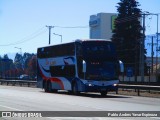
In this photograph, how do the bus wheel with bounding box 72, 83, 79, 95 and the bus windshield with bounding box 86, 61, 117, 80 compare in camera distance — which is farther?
the bus wheel with bounding box 72, 83, 79, 95

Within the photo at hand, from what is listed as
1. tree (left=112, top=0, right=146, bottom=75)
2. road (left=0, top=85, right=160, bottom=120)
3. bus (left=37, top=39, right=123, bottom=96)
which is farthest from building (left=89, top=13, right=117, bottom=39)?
road (left=0, top=85, right=160, bottom=120)

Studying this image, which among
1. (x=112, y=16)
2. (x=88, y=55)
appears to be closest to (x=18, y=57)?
(x=112, y=16)

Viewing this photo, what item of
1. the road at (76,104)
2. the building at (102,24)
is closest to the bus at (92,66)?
the road at (76,104)

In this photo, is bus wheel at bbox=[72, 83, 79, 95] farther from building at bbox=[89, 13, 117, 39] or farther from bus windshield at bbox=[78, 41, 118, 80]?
building at bbox=[89, 13, 117, 39]

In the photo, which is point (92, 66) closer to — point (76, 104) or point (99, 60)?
point (99, 60)

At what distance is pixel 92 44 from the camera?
2994cm

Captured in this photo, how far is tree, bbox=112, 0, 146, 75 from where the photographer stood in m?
74.2

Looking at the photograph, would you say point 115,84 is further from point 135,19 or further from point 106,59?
point 135,19

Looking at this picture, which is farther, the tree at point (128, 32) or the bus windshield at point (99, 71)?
the tree at point (128, 32)

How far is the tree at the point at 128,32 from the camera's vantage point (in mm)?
74188

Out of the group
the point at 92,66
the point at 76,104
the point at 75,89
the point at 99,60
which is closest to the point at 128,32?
the point at 75,89

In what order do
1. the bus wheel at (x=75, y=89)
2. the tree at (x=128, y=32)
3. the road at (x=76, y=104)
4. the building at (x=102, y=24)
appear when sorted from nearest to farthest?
the road at (x=76, y=104), the bus wheel at (x=75, y=89), the tree at (x=128, y=32), the building at (x=102, y=24)

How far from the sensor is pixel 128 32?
75438mm

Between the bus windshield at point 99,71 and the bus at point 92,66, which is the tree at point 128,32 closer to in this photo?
the bus at point 92,66
